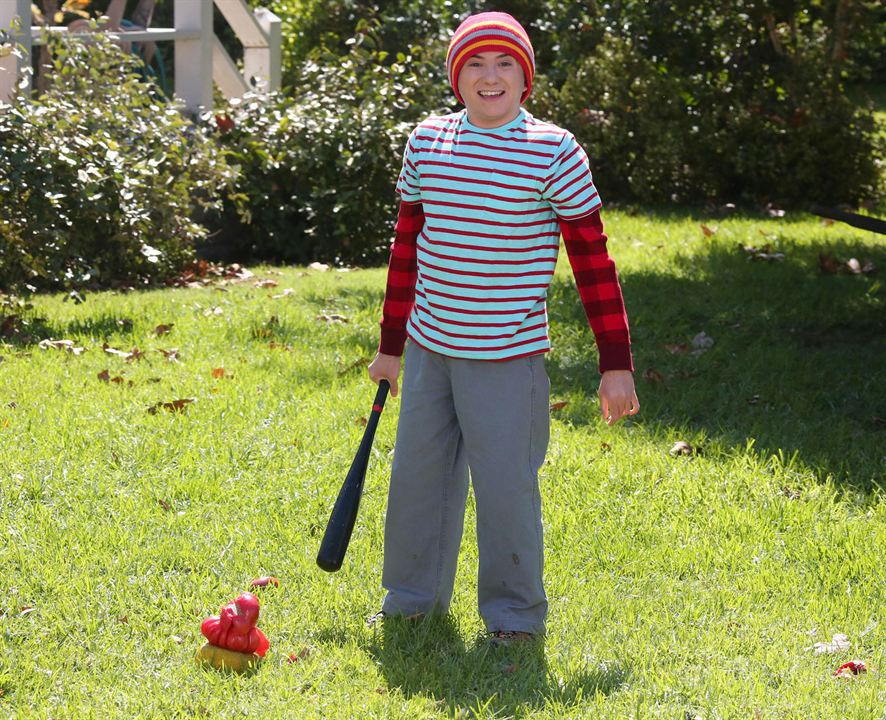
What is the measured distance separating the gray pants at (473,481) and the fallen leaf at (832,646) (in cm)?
70

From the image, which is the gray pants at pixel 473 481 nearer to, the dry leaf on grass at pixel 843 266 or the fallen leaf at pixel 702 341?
the fallen leaf at pixel 702 341

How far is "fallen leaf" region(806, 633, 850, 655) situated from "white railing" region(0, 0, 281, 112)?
526cm

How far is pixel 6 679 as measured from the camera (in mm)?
2754

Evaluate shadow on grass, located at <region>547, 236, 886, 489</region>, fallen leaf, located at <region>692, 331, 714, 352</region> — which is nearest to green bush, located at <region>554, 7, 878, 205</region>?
shadow on grass, located at <region>547, 236, 886, 489</region>

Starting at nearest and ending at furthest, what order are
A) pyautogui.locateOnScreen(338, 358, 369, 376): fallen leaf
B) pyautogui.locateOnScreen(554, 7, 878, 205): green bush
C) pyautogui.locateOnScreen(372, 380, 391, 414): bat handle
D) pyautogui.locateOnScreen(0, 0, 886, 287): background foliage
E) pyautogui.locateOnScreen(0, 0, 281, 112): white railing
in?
1. pyautogui.locateOnScreen(372, 380, 391, 414): bat handle
2. pyautogui.locateOnScreen(338, 358, 369, 376): fallen leaf
3. pyautogui.locateOnScreen(0, 0, 886, 287): background foliage
4. pyautogui.locateOnScreen(0, 0, 281, 112): white railing
5. pyautogui.locateOnScreen(554, 7, 878, 205): green bush

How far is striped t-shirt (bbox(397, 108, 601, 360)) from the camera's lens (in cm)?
284

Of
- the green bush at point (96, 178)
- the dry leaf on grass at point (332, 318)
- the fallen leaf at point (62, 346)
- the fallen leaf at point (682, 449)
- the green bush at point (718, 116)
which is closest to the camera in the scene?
the fallen leaf at point (682, 449)

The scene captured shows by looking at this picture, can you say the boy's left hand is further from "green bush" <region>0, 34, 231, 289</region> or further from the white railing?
the white railing

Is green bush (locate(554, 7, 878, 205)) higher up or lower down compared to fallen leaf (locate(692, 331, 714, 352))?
higher up

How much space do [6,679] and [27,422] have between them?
→ 193cm

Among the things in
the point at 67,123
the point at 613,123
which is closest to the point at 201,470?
the point at 67,123

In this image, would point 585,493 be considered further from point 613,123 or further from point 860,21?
point 860,21

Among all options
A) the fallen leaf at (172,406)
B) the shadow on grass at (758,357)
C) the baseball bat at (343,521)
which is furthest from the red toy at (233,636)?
the shadow on grass at (758,357)

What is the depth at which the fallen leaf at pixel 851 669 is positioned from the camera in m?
2.92
